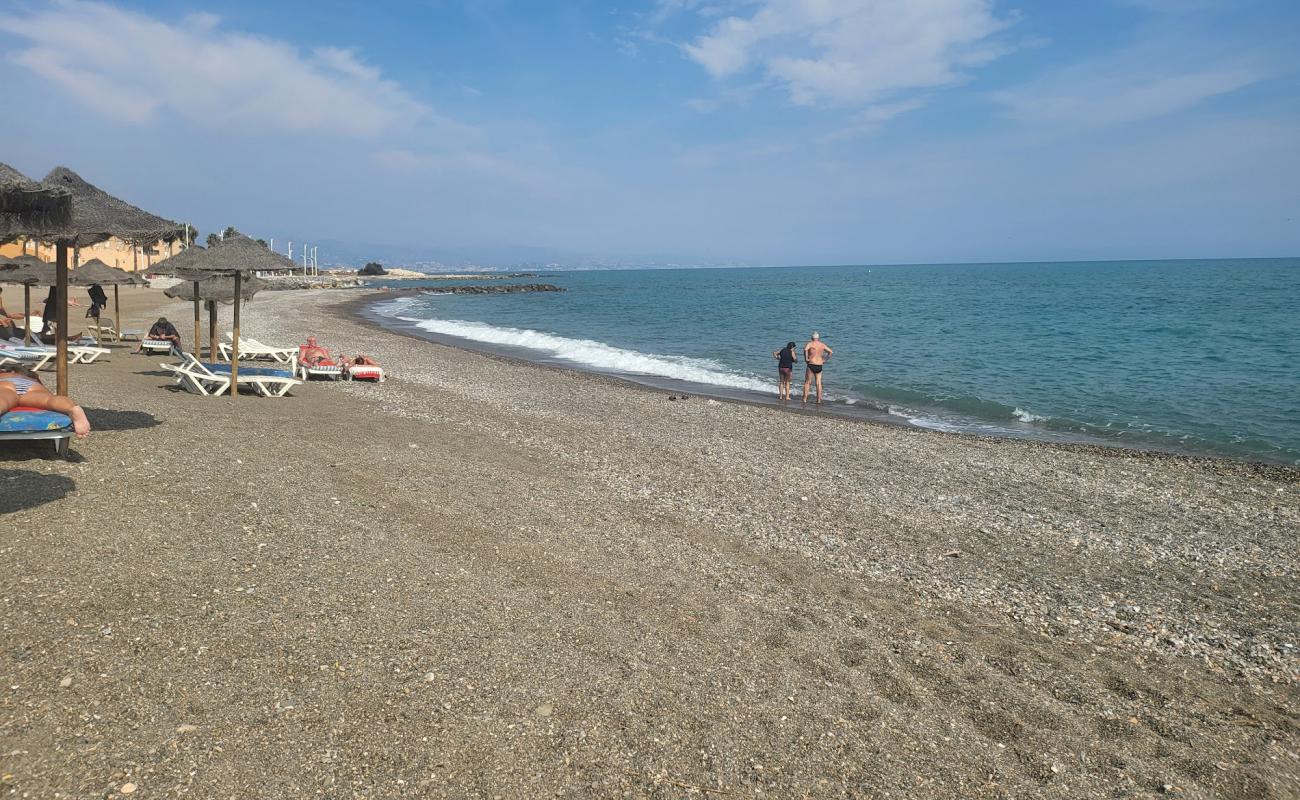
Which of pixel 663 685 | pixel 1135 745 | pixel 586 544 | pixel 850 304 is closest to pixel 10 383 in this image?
pixel 586 544

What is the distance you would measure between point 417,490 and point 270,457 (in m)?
1.86

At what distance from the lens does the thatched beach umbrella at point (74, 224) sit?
254 inches

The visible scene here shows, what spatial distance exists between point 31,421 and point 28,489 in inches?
27.6

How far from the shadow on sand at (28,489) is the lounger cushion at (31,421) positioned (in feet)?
1.33

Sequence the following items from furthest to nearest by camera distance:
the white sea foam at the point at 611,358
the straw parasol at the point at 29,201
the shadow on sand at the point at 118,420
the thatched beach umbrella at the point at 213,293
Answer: the white sea foam at the point at 611,358, the thatched beach umbrella at the point at 213,293, the shadow on sand at the point at 118,420, the straw parasol at the point at 29,201

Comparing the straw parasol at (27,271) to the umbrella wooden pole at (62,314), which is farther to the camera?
the straw parasol at (27,271)

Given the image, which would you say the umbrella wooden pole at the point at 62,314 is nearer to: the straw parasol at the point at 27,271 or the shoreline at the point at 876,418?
the straw parasol at the point at 27,271

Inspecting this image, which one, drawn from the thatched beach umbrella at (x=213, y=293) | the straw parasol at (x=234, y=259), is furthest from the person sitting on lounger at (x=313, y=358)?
the straw parasol at (x=234, y=259)

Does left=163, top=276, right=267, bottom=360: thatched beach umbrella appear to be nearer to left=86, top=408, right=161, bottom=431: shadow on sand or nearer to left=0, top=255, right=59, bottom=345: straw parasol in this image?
left=0, top=255, right=59, bottom=345: straw parasol

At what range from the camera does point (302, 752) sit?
3744mm

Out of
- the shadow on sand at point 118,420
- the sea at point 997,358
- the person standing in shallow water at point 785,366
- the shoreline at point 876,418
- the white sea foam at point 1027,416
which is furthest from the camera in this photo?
the person standing in shallow water at point 785,366

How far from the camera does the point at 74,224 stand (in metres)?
6.95

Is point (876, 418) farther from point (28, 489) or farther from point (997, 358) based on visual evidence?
point (28, 489)

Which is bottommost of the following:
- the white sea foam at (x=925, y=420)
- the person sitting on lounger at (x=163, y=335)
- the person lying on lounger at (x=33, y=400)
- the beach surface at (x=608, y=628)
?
the beach surface at (x=608, y=628)
